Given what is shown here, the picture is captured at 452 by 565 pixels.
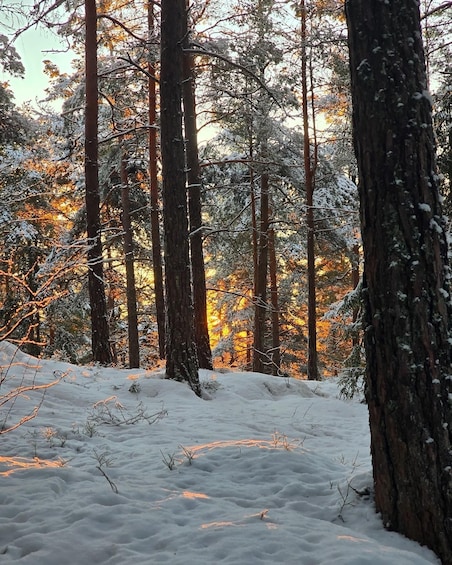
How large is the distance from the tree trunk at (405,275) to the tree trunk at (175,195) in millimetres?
4539

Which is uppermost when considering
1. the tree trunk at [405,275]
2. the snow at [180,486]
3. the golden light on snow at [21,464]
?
the tree trunk at [405,275]

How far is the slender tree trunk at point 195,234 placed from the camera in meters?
10.5

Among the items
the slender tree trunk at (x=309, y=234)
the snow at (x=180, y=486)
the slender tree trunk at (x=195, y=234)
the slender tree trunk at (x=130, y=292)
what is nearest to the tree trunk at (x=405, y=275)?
the snow at (x=180, y=486)

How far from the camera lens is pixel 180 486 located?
3.95m

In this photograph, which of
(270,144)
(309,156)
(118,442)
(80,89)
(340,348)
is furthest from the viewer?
(340,348)

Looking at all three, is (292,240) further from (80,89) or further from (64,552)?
(64,552)

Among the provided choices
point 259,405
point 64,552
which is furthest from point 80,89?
point 64,552

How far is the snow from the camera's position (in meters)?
2.94

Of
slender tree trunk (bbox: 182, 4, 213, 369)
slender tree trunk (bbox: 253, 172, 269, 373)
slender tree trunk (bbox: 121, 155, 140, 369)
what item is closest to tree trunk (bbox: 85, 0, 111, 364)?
slender tree trunk (bbox: 182, 4, 213, 369)

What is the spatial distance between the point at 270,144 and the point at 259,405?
31.9 ft

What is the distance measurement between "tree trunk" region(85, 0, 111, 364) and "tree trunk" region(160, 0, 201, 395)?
9.96ft

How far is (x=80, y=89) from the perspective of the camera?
39.1 feet

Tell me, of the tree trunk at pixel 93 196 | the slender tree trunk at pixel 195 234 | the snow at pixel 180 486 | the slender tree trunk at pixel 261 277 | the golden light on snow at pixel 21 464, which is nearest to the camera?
the snow at pixel 180 486

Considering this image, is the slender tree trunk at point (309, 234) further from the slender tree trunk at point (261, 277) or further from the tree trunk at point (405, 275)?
the tree trunk at point (405, 275)
